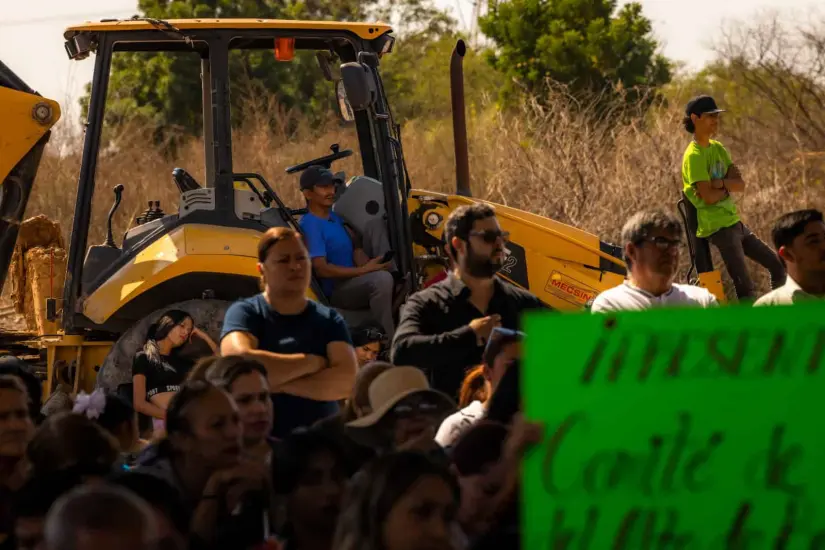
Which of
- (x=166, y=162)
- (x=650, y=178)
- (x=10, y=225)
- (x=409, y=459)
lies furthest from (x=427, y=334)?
(x=166, y=162)

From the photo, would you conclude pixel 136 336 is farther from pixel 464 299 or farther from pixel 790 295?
pixel 790 295

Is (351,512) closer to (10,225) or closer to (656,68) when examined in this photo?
(10,225)

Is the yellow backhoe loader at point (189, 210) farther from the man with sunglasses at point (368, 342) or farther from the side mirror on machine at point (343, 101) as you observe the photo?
the man with sunglasses at point (368, 342)

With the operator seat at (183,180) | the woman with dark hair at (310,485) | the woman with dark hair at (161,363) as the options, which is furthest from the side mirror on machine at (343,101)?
the woman with dark hair at (310,485)

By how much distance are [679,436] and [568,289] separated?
21.4ft

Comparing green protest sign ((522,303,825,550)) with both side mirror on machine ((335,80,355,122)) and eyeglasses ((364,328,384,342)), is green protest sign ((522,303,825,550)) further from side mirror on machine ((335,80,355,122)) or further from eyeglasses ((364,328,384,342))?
eyeglasses ((364,328,384,342))

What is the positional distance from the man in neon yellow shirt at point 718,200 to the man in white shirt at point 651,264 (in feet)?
15.1

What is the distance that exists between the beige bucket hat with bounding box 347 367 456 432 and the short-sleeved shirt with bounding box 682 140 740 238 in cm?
515

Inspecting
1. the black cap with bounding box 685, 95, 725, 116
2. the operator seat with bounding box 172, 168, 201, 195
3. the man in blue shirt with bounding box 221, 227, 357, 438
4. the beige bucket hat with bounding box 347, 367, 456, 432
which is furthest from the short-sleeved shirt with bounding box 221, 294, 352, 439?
the black cap with bounding box 685, 95, 725, 116

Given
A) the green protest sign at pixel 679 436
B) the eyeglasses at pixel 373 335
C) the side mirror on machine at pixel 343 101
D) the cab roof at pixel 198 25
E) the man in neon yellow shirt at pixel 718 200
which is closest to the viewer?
the green protest sign at pixel 679 436

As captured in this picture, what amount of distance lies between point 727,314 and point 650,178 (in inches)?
539

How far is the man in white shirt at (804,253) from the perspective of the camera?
19.8ft

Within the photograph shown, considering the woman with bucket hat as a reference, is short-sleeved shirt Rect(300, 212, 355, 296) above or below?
above

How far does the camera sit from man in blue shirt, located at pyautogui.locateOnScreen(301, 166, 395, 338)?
8.88m
